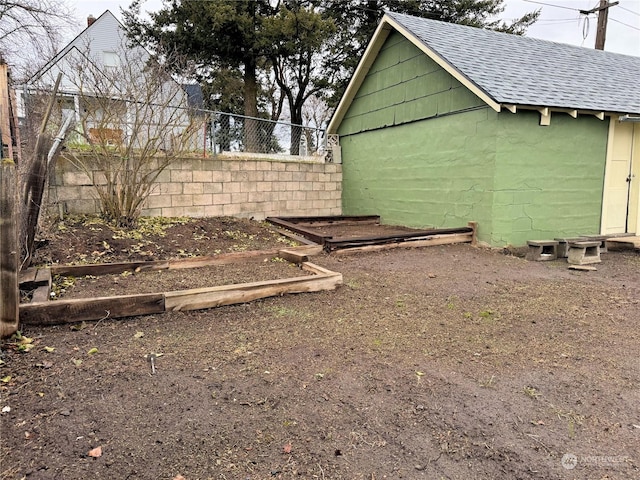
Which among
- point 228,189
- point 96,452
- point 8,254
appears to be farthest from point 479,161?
point 96,452

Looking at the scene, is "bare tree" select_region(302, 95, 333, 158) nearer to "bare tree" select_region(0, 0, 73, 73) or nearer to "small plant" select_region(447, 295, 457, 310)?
"bare tree" select_region(0, 0, 73, 73)

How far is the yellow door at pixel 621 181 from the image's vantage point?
23.9ft

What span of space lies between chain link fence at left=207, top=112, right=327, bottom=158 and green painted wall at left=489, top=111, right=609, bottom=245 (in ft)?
17.2

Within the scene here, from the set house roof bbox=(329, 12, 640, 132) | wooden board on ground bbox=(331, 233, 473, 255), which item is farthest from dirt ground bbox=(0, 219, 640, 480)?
house roof bbox=(329, 12, 640, 132)

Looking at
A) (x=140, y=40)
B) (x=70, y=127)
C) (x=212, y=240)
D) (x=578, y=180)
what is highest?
(x=140, y=40)

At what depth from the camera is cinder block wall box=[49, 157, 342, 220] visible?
6.47 metres

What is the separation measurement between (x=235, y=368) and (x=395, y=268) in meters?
3.33

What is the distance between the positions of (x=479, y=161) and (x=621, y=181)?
3113mm

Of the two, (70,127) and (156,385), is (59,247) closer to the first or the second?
(70,127)

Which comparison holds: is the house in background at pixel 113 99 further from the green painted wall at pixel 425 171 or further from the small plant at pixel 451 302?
the small plant at pixel 451 302

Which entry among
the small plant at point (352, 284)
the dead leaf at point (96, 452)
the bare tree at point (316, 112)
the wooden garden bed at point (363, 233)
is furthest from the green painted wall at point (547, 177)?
the bare tree at point (316, 112)

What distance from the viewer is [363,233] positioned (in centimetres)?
809

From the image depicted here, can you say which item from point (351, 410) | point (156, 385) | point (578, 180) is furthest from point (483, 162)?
point (156, 385)

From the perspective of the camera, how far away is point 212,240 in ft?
20.4
